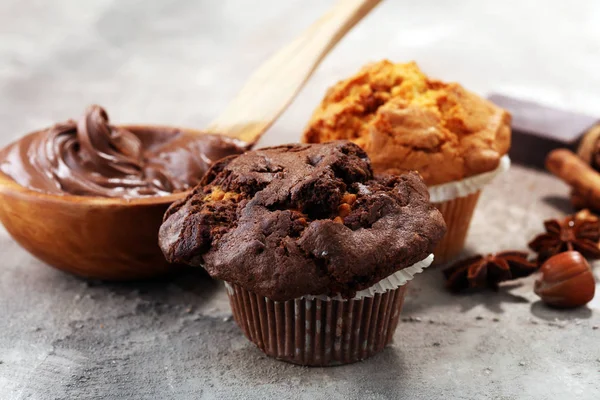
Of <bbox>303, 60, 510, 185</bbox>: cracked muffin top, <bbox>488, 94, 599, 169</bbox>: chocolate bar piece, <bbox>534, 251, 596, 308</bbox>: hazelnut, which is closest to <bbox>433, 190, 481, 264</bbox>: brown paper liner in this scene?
<bbox>303, 60, 510, 185</bbox>: cracked muffin top

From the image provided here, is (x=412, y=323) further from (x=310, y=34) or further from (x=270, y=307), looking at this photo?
(x=310, y=34)

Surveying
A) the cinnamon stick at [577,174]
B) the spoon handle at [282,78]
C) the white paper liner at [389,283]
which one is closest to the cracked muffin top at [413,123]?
the spoon handle at [282,78]

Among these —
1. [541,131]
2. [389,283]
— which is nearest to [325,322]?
[389,283]

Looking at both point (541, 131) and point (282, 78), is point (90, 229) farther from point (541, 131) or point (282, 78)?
point (541, 131)

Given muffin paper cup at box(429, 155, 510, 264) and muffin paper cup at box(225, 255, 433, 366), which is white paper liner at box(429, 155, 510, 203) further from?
muffin paper cup at box(225, 255, 433, 366)

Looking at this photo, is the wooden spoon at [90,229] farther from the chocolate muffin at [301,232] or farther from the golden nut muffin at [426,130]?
the golden nut muffin at [426,130]

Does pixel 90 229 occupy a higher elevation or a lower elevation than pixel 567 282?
higher
